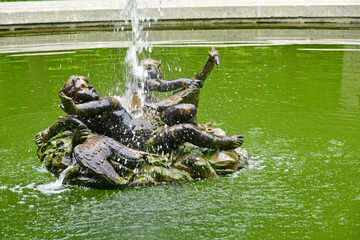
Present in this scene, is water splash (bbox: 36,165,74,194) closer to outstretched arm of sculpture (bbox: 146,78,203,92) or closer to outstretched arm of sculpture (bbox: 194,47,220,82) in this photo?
outstretched arm of sculpture (bbox: 146,78,203,92)

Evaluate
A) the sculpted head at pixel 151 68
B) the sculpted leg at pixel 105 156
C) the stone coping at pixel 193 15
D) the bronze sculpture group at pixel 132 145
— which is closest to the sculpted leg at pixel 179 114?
the bronze sculpture group at pixel 132 145

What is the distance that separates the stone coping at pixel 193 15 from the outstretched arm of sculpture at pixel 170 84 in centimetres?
1121

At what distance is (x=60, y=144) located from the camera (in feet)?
21.0

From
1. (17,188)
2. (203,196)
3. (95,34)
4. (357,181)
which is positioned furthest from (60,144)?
(95,34)

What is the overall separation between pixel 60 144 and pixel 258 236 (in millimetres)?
2918

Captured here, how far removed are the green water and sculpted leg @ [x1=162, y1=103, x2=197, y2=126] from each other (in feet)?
2.68

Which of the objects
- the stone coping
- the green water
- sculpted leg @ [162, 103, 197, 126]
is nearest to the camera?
the green water

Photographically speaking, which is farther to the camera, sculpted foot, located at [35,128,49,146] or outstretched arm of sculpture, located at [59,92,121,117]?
sculpted foot, located at [35,128,49,146]

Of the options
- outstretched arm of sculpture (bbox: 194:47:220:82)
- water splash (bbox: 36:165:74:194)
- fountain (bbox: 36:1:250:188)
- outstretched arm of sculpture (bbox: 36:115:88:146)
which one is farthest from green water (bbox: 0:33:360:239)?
outstretched arm of sculpture (bbox: 194:47:220:82)

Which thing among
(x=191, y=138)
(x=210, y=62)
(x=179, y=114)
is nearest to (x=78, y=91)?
(x=179, y=114)

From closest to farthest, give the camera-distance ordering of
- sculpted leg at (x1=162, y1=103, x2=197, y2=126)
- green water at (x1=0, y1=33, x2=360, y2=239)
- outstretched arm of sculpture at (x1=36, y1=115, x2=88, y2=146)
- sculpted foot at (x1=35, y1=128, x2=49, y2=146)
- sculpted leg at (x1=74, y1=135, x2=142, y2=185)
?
1. green water at (x1=0, y1=33, x2=360, y2=239)
2. sculpted leg at (x1=74, y1=135, x2=142, y2=185)
3. outstretched arm of sculpture at (x1=36, y1=115, x2=88, y2=146)
4. sculpted leg at (x1=162, y1=103, x2=197, y2=126)
5. sculpted foot at (x1=35, y1=128, x2=49, y2=146)

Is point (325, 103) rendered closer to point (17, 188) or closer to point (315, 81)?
point (315, 81)

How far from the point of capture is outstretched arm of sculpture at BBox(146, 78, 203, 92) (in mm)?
6473

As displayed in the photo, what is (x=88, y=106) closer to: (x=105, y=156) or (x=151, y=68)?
(x=105, y=156)
